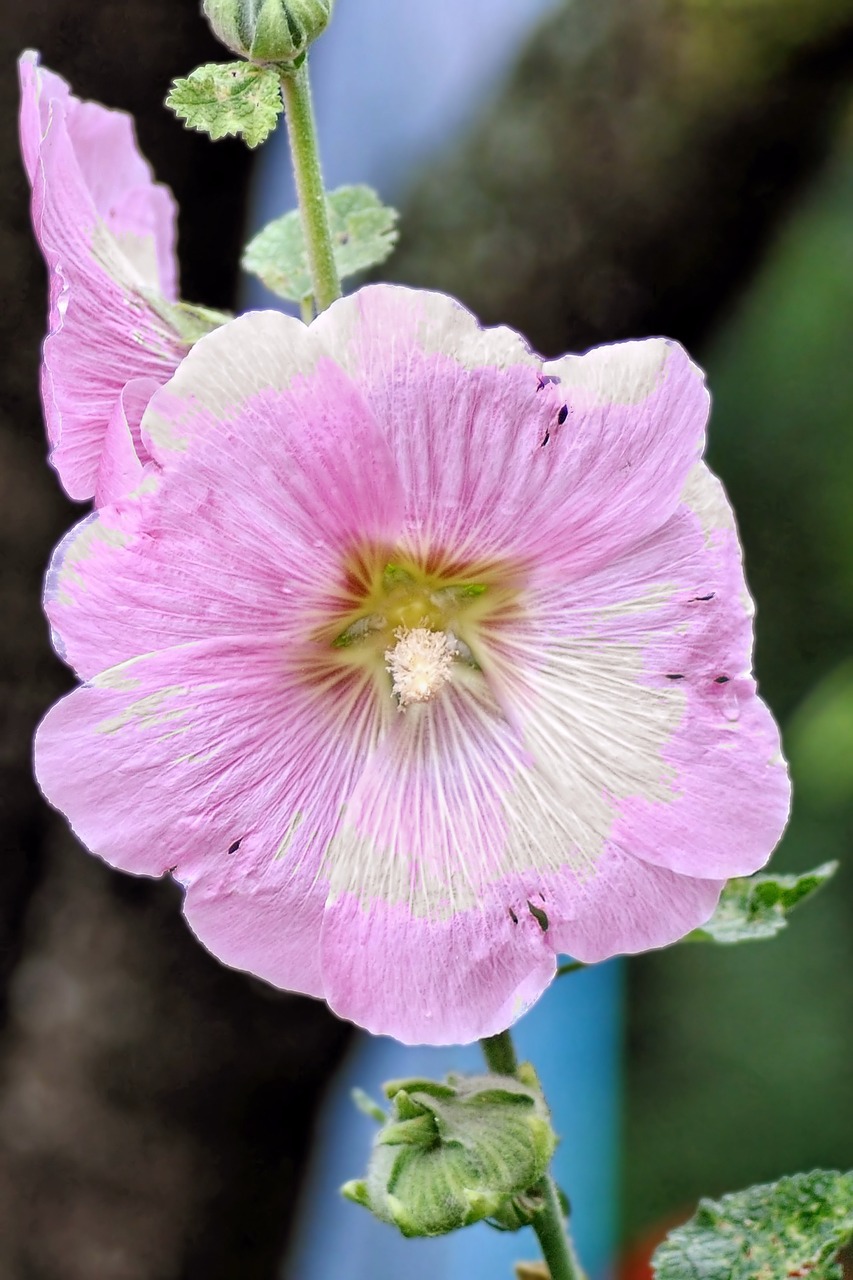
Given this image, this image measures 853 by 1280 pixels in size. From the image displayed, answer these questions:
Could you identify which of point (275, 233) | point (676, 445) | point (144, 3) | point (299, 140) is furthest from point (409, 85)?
point (676, 445)

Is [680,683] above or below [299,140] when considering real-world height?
below

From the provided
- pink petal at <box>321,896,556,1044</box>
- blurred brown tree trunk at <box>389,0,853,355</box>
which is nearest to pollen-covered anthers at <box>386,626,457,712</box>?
pink petal at <box>321,896,556,1044</box>

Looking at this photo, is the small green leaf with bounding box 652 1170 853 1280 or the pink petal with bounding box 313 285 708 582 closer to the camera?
the pink petal with bounding box 313 285 708 582

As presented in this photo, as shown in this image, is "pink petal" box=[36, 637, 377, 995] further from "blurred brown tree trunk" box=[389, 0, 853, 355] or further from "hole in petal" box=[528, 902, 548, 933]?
"blurred brown tree trunk" box=[389, 0, 853, 355]

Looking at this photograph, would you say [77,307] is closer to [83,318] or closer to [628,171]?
[83,318]

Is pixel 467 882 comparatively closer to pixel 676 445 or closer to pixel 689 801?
pixel 689 801

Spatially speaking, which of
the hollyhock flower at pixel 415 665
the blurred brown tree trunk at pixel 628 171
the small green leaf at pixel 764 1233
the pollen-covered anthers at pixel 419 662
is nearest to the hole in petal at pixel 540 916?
the hollyhock flower at pixel 415 665
